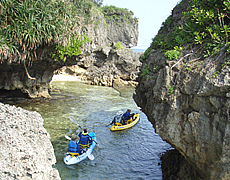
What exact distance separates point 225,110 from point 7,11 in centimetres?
1354

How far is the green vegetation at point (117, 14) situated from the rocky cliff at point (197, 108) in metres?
46.5

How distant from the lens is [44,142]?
14.3ft

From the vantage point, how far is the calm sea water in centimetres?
884

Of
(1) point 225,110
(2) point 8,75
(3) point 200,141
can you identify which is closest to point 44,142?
(3) point 200,141

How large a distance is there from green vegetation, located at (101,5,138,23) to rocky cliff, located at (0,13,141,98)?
1191 millimetres

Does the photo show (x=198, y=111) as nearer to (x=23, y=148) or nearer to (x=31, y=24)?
(x=23, y=148)

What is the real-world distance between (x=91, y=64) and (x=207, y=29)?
32306 millimetres

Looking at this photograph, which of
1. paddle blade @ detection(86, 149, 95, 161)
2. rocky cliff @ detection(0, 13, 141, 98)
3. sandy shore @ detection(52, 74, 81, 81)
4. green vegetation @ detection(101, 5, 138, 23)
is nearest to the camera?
paddle blade @ detection(86, 149, 95, 161)

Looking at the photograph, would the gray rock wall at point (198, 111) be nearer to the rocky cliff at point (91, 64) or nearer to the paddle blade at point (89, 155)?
the paddle blade at point (89, 155)

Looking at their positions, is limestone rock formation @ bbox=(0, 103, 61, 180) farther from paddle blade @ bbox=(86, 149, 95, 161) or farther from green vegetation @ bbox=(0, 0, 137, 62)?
green vegetation @ bbox=(0, 0, 137, 62)

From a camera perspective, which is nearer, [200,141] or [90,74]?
[200,141]

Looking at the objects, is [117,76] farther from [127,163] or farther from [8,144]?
[8,144]

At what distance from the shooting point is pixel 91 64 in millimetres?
37188

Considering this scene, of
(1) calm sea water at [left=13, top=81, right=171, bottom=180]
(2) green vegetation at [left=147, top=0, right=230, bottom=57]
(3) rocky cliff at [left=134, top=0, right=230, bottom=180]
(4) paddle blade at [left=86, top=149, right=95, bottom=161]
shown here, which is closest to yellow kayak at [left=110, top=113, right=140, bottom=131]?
(1) calm sea water at [left=13, top=81, right=171, bottom=180]
